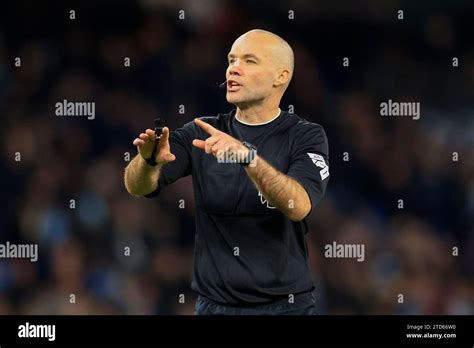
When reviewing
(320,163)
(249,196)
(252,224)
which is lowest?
(252,224)

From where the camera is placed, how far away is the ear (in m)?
3.97

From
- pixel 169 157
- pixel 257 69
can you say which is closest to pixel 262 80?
pixel 257 69

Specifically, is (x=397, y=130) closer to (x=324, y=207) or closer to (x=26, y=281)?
(x=324, y=207)

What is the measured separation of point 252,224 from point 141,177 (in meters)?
0.51

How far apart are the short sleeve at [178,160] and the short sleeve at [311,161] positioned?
0.46 metres

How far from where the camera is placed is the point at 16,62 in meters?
6.77

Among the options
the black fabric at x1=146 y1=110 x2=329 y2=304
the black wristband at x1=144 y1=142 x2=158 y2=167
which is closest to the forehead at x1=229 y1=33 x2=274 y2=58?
the black fabric at x1=146 y1=110 x2=329 y2=304

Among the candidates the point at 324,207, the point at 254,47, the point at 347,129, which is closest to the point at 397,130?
the point at 347,129

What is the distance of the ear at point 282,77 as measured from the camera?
3.97m

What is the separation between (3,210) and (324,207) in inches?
89.1

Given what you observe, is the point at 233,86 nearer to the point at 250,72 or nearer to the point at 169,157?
the point at 250,72

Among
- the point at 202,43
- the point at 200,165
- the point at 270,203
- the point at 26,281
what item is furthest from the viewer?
the point at 202,43

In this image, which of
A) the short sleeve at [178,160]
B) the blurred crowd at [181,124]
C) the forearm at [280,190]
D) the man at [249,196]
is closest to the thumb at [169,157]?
the man at [249,196]

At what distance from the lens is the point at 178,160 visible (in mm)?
3883
